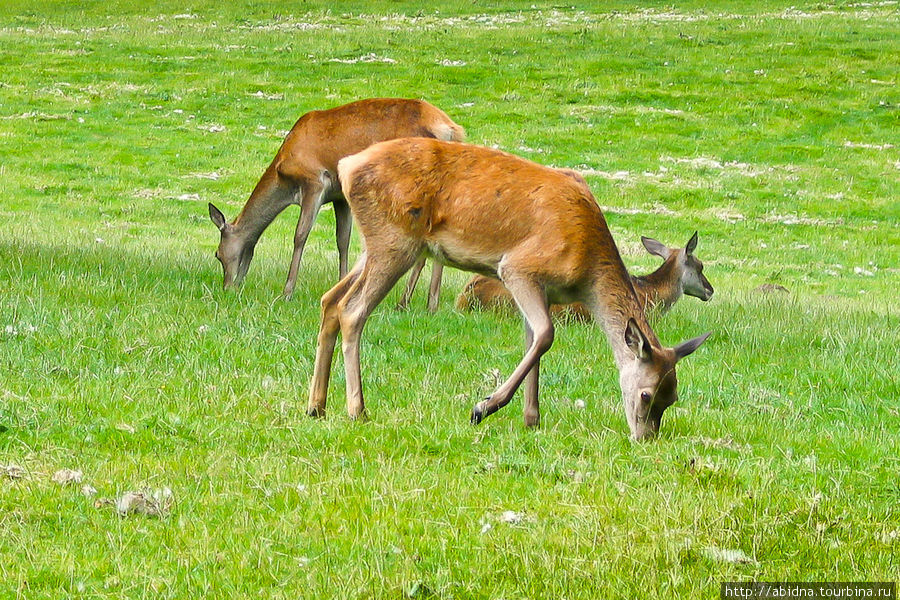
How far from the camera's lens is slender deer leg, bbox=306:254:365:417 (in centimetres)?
671

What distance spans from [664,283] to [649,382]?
549cm

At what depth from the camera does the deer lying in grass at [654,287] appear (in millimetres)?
10656

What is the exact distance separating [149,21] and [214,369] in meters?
41.2

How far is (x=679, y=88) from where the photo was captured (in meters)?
33.3

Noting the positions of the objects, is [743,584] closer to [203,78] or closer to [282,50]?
[203,78]

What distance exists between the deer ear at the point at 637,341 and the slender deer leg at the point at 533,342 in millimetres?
450

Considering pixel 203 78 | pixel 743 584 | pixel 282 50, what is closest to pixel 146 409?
pixel 743 584

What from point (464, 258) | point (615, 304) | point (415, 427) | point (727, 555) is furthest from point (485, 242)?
point (727, 555)

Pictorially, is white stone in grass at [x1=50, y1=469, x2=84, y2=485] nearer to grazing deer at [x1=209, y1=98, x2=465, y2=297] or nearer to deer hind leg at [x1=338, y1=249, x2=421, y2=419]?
deer hind leg at [x1=338, y1=249, x2=421, y2=419]

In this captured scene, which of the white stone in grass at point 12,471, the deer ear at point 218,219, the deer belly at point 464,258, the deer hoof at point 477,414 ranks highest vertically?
the deer belly at point 464,258

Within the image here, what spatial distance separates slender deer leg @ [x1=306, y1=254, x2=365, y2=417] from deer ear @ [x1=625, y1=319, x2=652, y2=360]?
176 centimetres

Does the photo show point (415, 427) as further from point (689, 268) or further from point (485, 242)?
point (689, 268)

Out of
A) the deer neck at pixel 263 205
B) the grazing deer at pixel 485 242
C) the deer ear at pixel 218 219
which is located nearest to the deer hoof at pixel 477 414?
the grazing deer at pixel 485 242

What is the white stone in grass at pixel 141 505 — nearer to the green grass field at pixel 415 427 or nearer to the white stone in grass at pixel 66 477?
the green grass field at pixel 415 427
